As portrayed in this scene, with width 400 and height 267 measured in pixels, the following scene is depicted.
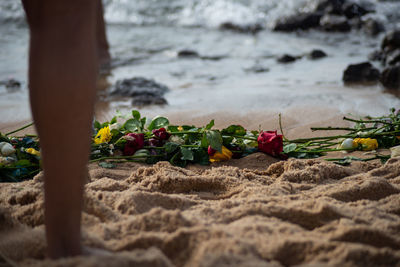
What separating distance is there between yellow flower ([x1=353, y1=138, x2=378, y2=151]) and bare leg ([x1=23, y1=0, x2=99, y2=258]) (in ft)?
6.44

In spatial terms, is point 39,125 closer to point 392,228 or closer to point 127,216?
point 127,216

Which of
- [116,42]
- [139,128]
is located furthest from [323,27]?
→ [139,128]

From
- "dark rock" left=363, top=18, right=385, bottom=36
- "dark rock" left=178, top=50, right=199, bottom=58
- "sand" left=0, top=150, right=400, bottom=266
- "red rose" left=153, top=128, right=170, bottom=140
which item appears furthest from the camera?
"dark rock" left=363, top=18, right=385, bottom=36

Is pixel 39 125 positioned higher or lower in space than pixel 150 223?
higher

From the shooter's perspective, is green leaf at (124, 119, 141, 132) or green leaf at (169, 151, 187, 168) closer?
green leaf at (169, 151, 187, 168)

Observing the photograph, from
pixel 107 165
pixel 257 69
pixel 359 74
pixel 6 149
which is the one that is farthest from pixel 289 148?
pixel 257 69

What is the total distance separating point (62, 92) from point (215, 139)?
1.39 metres

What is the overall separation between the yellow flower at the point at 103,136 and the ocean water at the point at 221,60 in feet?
4.04

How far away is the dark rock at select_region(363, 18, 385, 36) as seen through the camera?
906 centimetres

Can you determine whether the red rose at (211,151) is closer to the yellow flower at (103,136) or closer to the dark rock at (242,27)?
the yellow flower at (103,136)

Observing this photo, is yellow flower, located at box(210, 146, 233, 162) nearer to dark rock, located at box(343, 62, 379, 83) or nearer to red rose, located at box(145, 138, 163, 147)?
red rose, located at box(145, 138, 163, 147)

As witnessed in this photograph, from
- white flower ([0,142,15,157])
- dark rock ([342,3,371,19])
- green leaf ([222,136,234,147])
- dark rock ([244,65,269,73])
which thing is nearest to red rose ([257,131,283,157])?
green leaf ([222,136,234,147])

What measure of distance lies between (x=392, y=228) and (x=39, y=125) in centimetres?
122

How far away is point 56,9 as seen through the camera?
1125 mm
